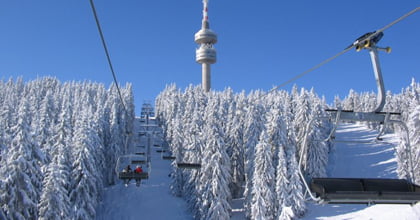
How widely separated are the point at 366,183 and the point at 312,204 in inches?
1838

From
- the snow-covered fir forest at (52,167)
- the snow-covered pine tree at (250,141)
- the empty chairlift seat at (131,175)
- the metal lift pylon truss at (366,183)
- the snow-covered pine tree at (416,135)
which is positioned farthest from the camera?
the snow-covered pine tree at (250,141)

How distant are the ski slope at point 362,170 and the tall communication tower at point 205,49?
45.2 metres

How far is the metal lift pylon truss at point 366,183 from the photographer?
7.43m

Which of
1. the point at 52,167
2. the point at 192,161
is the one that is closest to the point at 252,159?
the point at 192,161

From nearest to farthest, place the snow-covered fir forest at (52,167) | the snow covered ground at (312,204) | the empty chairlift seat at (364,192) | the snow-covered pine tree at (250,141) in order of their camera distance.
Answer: the empty chairlift seat at (364,192), the snow-covered fir forest at (52,167), the snow covered ground at (312,204), the snow-covered pine tree at (250,141)

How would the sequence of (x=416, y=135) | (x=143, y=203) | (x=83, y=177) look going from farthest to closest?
(x=143, y=203) → (x=416, y=135) → (x=83, y=177)

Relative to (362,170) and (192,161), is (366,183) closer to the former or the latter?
(192,161)

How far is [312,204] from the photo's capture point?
175 feet

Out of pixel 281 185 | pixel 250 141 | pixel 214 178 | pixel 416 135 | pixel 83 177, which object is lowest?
pixel 281 185

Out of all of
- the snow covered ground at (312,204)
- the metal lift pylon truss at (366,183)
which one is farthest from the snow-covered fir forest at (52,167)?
the metal lift pylon truss at (366,183)

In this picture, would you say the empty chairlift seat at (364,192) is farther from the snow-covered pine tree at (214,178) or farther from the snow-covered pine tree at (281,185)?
the snow-covered pine tree at (214,178)

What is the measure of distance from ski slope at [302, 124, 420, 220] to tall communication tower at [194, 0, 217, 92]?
45.2 m

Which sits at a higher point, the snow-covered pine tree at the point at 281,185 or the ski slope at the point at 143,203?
the snow-covered pine tree at the point at 281,185

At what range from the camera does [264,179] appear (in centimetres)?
4803
